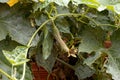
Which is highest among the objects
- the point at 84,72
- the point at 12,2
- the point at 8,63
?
the point at 12,2

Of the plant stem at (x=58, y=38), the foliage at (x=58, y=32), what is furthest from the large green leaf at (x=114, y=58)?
the plant stem at (x=58, y=38)

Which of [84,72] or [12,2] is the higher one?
[12,2]

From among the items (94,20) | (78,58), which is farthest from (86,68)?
(94,20)

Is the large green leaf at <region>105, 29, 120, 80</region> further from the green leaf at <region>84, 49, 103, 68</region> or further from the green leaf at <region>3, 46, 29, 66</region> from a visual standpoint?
the green leaf at <region>3, 46, 29, 66</region>

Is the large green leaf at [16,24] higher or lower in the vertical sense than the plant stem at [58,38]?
higher

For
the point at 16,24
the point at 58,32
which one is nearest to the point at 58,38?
the point at 58,32

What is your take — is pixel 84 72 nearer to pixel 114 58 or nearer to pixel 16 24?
pixel 114 58

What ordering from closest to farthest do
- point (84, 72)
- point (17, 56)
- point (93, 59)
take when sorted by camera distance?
point (17, 56) < point (93, 59) < point (84, 72)

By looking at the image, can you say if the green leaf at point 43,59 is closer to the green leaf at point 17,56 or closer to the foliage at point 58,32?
the foliage at point 58,32
